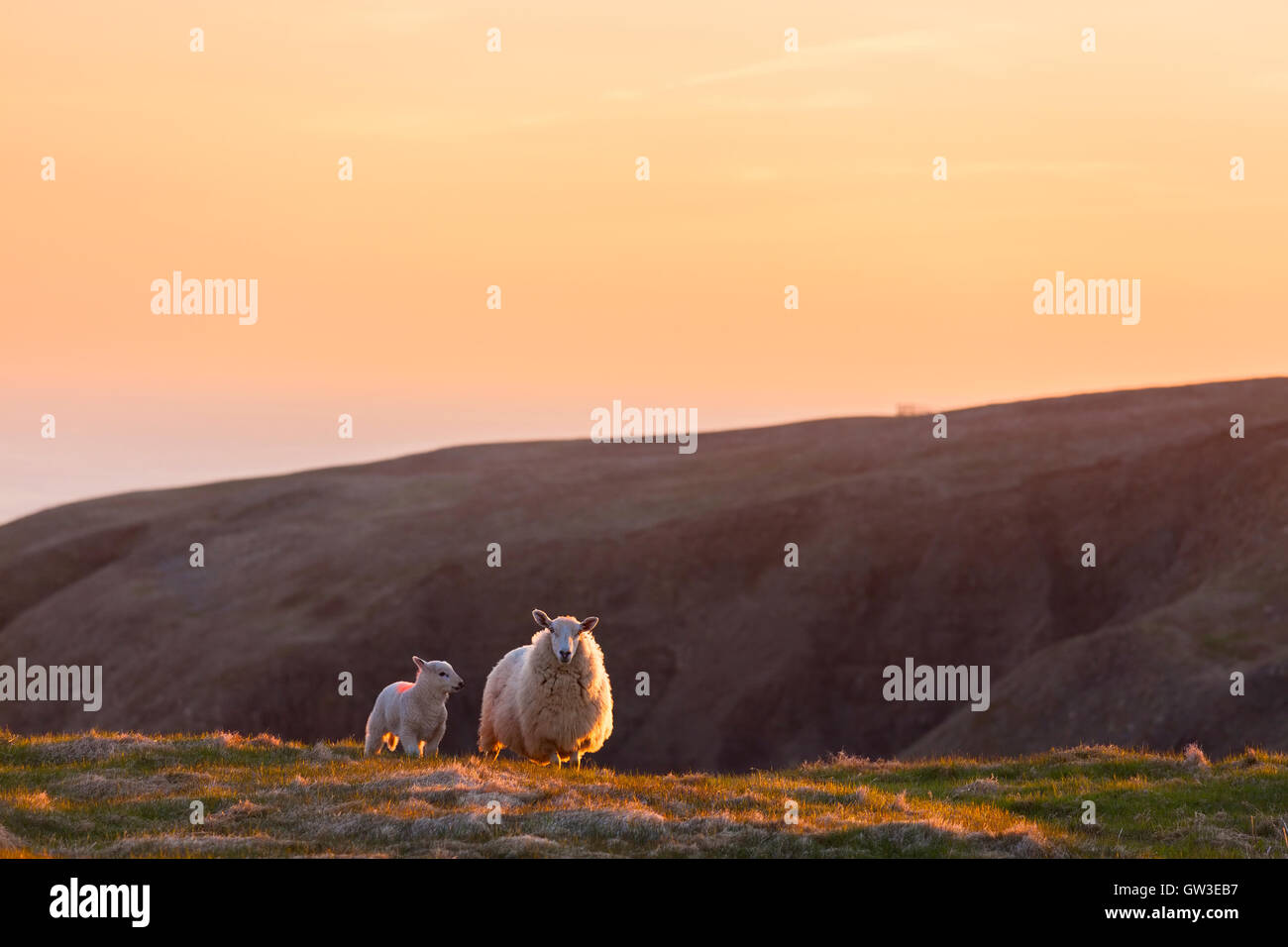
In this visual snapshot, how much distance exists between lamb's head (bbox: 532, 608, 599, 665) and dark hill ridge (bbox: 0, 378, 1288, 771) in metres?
34.4

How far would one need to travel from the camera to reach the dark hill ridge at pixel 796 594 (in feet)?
208

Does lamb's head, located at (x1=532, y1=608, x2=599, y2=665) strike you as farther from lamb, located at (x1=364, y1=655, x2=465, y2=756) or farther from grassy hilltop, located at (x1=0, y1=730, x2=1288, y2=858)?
grassy hilltop, located at (x1=0, y1=730, x2=1288, y2=858)

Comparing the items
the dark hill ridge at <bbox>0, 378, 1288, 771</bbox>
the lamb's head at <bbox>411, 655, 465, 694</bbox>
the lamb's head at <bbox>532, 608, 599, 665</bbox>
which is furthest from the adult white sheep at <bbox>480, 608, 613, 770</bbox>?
the dark hill ridge at <bbox>0, 378, 1288, 771</bbox>

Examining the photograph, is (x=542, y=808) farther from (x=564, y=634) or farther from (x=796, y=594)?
Result: (x=796, y=594)

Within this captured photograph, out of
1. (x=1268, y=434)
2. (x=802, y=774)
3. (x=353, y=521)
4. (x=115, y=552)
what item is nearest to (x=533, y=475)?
(x=353, y=521)

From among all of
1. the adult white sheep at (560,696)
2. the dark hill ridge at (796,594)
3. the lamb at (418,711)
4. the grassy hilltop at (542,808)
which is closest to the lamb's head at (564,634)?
the adult white sheep at (560,696)

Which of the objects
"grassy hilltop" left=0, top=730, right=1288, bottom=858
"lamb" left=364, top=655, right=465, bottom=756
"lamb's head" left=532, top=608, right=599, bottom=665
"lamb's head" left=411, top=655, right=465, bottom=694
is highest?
"lamb's head" left=532, top=608, right=599, bottom=665

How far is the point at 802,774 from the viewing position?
99.9 ft

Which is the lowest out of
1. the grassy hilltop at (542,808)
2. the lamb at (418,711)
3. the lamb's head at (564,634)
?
the grassy hilltop at (542,808)

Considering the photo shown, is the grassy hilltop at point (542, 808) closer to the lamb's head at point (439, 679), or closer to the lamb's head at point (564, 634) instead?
the lamb's head at point (439, 679)

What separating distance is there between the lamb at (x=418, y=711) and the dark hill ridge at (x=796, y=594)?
35.5 metres

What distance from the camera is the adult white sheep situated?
2709 cm
